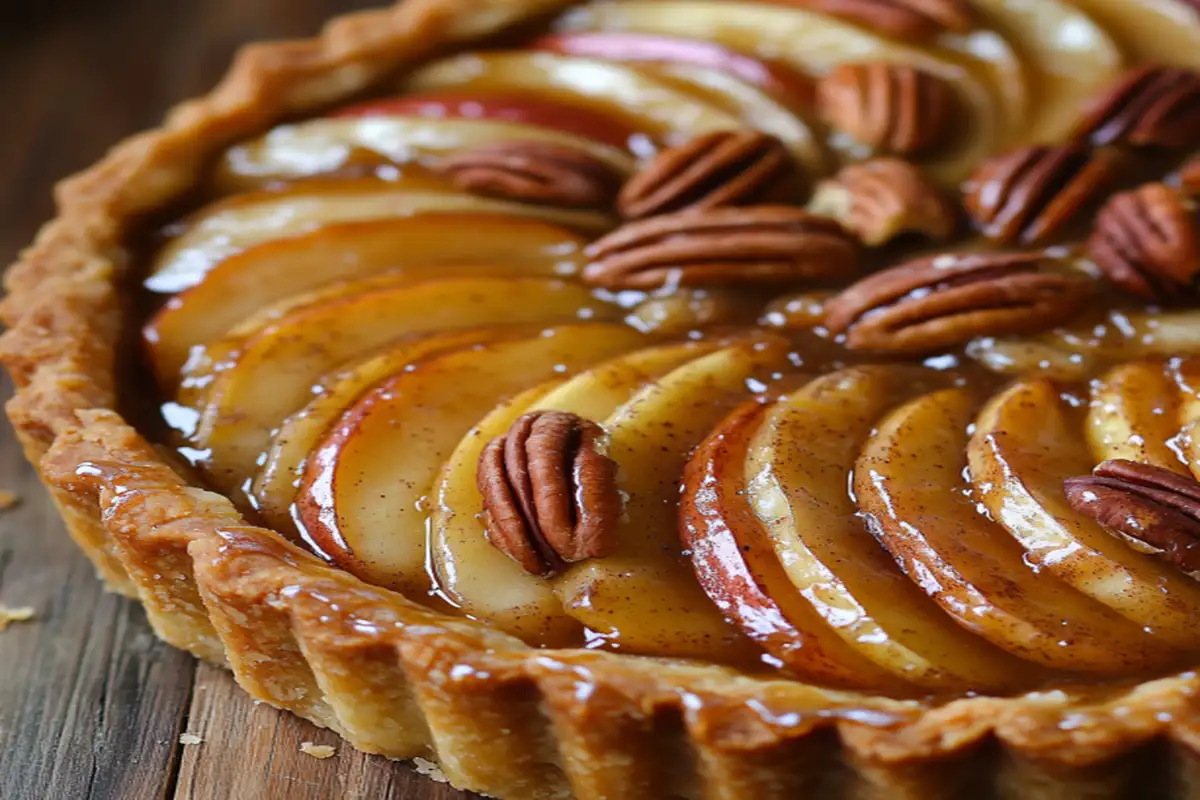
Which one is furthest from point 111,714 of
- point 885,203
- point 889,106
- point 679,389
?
point 889,106

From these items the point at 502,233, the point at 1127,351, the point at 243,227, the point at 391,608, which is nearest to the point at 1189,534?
the point at 1127,351

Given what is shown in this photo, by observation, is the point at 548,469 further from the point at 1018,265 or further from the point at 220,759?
the point at 1018,265

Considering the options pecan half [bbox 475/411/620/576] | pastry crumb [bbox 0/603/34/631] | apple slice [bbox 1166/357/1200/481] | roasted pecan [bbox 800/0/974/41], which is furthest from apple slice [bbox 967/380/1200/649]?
pastry crumb [bbox 0/603/34/631]

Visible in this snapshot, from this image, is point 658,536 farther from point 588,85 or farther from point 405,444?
point 588,85

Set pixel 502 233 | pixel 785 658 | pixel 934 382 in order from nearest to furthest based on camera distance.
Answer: pixel 785 658
pixel 934 382
pixel 502 233

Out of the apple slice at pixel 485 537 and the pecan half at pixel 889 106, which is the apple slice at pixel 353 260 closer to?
the apple slice at pixel 485 537

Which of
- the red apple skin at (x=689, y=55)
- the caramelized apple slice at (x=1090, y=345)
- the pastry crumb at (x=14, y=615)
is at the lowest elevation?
the pastry crumb at (x=14, y=615)

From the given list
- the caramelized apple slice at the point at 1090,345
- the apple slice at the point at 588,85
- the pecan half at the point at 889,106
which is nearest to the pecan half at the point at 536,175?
the apple slice at the point at 588,85
